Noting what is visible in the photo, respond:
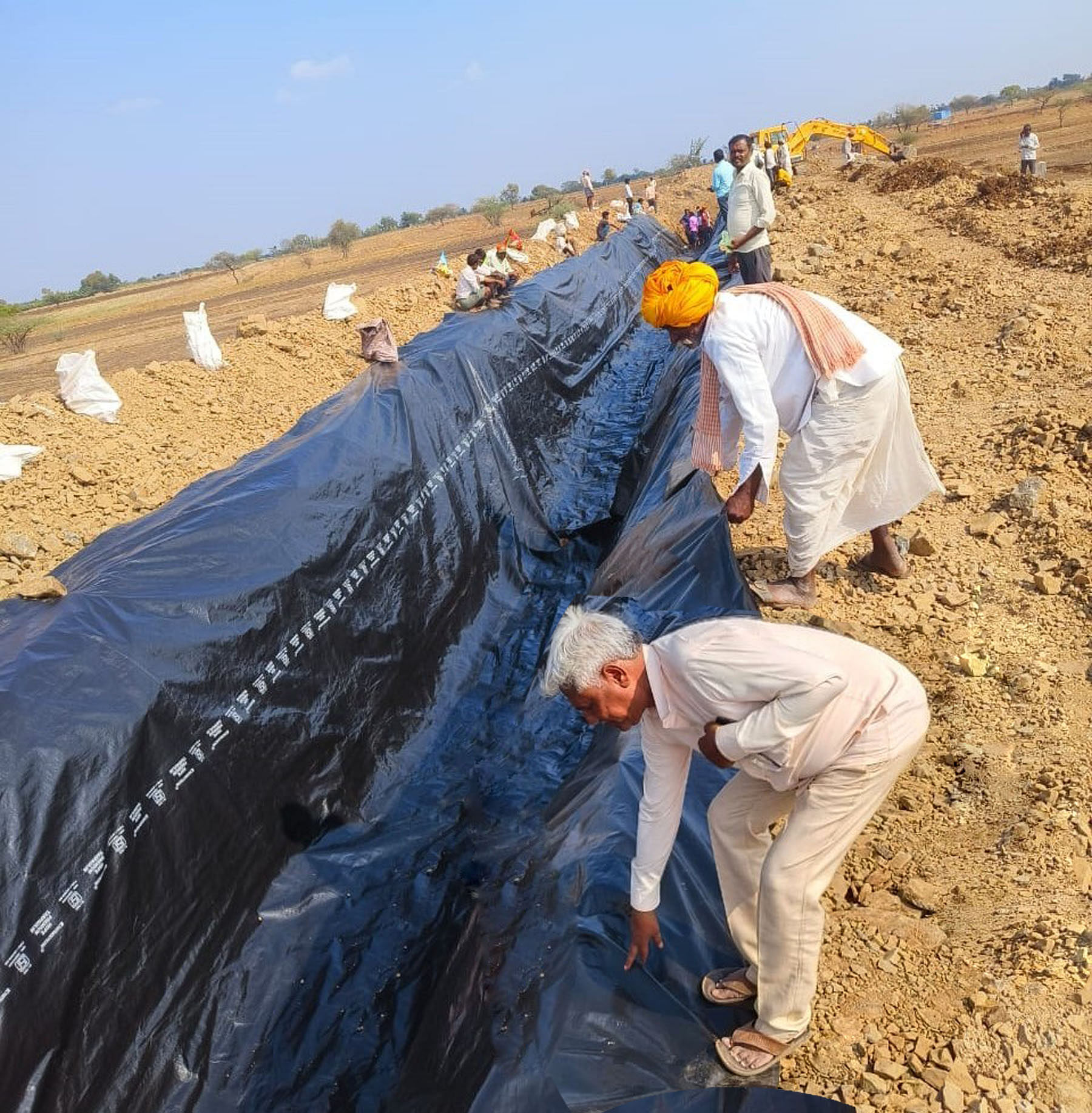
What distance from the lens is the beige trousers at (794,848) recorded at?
1478mm

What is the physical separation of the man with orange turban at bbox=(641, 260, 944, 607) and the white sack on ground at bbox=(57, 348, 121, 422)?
5.18 m

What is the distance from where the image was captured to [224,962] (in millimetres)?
2270

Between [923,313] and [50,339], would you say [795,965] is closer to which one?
[923,313]

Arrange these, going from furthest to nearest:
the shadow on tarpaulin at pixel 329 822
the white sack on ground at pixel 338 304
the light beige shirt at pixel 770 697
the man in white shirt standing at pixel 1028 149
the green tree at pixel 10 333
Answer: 1. the green tree at pixel 10 333
2. the man in white shirt standing at pixel 1028 149
3. the white sack on ground at pixel 338 304
4. the shadow on tarpaulin at pixel 329 822
5. the light beige shirt at pixel 770 697

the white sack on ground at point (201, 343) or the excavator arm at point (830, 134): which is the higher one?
the excavator arm at point (830, 134)

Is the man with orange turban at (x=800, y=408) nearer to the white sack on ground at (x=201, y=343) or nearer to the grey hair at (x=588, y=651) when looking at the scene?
the grey hair at (x=588, y=651)

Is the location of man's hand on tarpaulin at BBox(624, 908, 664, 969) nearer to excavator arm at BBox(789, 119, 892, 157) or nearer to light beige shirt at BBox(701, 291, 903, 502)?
light beige shirt at BBox(701, 291, 903, 502)

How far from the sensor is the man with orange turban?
2.78 meters

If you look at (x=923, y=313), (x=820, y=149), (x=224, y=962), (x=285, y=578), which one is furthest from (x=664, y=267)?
(x=820, y=149)

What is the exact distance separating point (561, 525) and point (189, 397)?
165 inches

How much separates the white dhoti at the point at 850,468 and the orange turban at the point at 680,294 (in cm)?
51

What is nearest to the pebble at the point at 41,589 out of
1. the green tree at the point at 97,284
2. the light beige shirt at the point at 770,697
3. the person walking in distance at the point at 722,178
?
the light beige shirt at the point at 770,697

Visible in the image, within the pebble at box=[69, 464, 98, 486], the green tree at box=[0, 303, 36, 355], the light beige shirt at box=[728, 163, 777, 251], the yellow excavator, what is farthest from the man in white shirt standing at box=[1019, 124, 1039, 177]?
the green tree at box=[0, 303, 36, 355]

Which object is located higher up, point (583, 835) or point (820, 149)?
point (820, 149)
